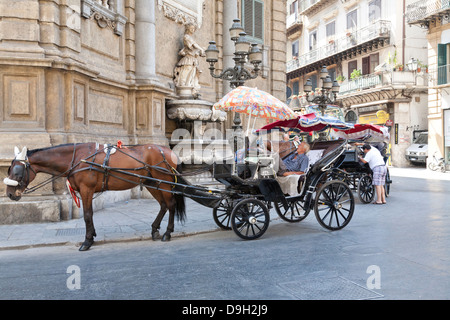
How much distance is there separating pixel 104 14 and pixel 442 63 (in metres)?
22.4

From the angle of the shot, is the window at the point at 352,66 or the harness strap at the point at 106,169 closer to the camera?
the harness strap at the point at 106,169

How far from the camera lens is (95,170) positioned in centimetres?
632

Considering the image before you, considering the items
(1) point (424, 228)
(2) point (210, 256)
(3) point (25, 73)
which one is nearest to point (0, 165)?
(3) point (25, 73)

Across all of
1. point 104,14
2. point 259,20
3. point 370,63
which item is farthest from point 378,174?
point 370,63

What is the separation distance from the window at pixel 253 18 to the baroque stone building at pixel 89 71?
321mm

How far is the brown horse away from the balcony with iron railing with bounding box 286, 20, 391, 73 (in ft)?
91.9

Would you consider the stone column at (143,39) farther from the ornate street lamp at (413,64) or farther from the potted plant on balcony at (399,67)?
the ornate street lamp at (413,64)

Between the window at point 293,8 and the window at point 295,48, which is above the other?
the window at point 293,8

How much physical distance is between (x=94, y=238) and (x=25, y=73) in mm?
3898

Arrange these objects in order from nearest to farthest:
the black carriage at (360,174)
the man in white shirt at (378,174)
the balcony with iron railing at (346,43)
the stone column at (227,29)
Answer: the man in white shirt at (378,174), the black carriage at (360,174), the stone column at (227,29), the balcony with iron railing at (346,43)

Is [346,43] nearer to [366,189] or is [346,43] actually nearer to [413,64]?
[413,64]

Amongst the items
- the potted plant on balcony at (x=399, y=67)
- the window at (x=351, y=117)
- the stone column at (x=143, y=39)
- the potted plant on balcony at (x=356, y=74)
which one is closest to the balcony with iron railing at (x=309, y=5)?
the potted plant on balcony at (x=356, y=74)

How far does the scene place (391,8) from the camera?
30.3 m

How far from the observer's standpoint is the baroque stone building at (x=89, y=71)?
818cm
